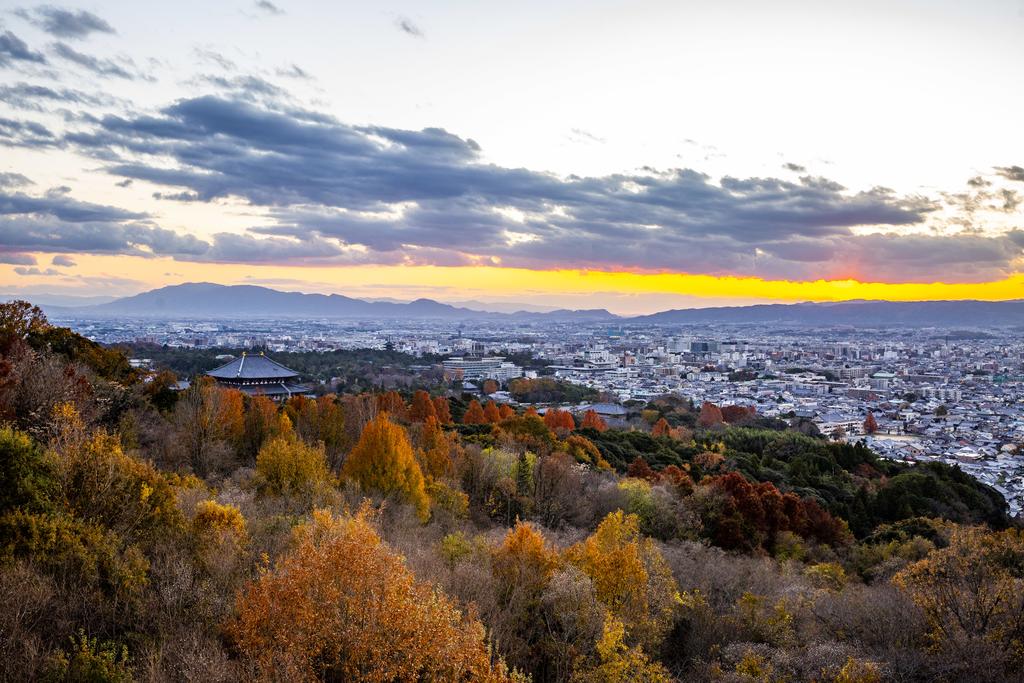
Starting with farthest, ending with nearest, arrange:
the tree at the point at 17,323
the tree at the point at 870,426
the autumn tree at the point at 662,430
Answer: the tree at the point at 870,426 < the autumn tree at the point at 662,430 < the tree at the point at 17,323

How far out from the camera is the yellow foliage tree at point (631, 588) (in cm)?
1341

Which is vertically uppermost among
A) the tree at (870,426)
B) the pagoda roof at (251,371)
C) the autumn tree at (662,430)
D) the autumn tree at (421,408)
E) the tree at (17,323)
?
the tree at (17,323)

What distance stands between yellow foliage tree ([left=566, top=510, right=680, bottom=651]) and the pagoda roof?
121 ft

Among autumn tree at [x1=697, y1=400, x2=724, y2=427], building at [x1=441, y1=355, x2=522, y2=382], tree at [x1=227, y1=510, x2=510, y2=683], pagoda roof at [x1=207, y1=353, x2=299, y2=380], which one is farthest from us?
building at [x1=441, y1=355, x2=522, y2=382]

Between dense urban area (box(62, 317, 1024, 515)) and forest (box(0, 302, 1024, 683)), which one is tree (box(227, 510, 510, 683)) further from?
dense urban area (box(62, 317, 1024, 515))

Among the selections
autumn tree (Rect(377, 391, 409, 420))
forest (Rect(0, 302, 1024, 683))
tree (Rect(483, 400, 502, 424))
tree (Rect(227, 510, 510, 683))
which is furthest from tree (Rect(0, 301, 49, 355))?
tree (Rect(483, 400, 502, 424))

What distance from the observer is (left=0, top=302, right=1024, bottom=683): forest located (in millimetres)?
9078

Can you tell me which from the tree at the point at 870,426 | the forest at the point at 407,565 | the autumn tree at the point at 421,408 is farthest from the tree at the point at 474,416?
the tree at the point at 870,426

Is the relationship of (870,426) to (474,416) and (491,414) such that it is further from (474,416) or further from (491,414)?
(474,416)

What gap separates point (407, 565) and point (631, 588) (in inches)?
168

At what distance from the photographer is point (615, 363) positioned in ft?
426

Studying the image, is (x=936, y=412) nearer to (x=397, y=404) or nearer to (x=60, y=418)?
(x=397, y=404)

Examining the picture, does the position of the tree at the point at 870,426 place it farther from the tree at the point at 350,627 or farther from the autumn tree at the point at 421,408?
the tree at the point at 350,627

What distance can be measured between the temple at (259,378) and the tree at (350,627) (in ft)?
126
